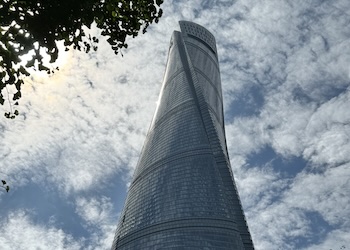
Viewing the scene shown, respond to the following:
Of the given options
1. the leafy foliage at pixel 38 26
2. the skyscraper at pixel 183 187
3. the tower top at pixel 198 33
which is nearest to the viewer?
the leafy foliage at pixel 38 26

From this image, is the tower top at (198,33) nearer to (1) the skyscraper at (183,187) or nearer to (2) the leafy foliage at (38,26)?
(1) the skyscraper at (183,187)

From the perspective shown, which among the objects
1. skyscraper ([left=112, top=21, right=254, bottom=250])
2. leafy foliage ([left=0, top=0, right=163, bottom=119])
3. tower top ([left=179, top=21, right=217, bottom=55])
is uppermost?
tower top ([left=179, top=21, right=217, bottom=55])

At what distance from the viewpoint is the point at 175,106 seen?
93.4m

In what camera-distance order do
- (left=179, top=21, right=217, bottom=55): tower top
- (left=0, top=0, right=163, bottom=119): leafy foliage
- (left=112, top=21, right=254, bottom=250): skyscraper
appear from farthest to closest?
1. (left=179, top=21, right=217, bottom=55): tower top
2. (left=112, top=21, right=254, bottom=250): skyscraper
3. (left=0, top=0, right=163, bottom=119): leafy foliage

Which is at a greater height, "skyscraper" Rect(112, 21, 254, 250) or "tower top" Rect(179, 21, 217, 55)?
"tower top" Rect(179, 21, 217, 55)

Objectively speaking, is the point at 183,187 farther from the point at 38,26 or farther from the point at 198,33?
the point at 198,33

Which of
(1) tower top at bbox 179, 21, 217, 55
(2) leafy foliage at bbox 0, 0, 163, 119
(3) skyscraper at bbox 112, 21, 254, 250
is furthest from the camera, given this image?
(1) tower top at bbox 179, 21, 217, 55

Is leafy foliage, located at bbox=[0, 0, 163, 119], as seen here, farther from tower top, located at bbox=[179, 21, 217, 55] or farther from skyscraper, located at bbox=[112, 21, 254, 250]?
tower top, located at bbox=[179, 21, 217, 55]

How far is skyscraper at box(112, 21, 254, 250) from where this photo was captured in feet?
240

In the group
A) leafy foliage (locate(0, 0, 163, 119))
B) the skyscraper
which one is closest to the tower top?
the skyscraper

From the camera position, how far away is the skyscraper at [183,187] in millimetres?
73000

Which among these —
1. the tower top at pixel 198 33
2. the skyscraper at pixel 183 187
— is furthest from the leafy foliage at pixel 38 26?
the tower top at pixel 198 33

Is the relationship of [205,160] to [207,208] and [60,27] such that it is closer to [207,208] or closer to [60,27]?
[207,208]

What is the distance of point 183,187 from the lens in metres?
80.4
